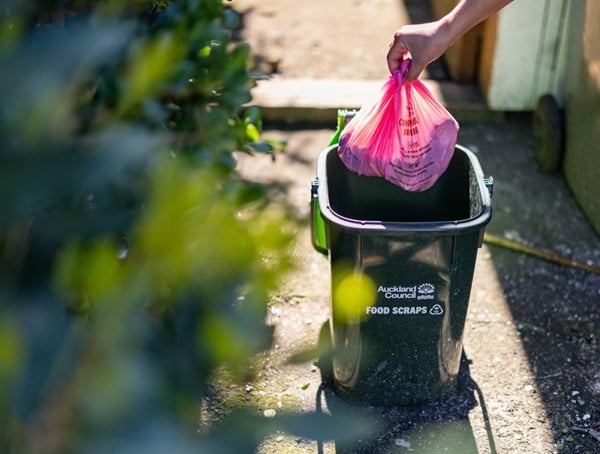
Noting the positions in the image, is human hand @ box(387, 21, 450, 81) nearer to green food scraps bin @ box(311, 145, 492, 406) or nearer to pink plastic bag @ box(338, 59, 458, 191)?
pink plastic bag @ box(338, 59, 458, 191)

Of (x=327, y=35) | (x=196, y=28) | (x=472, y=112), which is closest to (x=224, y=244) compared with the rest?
(x=196, y=28)

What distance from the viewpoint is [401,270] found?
2541mm

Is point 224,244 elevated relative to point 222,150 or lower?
elevated

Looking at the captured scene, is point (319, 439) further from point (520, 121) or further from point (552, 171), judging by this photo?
point (520, 121)

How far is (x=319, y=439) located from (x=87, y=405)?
186 mm

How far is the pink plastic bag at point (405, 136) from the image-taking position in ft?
8.64

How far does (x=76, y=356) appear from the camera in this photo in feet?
1.96

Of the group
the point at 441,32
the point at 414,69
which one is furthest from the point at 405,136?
the point at 441,32

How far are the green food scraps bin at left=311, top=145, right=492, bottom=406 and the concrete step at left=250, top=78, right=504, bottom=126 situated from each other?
1.71 meters

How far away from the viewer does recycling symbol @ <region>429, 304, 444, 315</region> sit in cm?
262

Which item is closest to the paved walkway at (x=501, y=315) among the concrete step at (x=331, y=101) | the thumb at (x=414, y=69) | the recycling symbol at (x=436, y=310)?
the concrete step at (x=331, y=101)

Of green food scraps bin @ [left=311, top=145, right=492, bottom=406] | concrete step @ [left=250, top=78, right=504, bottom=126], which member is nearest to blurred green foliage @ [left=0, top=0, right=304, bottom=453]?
green food scraps bin @ [left=311, top=145, right=492, bottom=406]

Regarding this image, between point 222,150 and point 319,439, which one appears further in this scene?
point 222,150

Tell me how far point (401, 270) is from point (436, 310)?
0.20m
